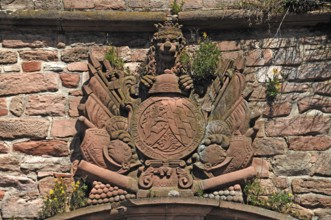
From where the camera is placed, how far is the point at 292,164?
5.40m

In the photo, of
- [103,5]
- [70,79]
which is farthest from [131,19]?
[70,79]

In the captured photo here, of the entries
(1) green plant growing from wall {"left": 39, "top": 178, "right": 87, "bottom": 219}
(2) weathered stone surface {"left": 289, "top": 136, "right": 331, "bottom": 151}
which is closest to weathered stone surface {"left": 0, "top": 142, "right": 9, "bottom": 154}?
(1) green plant growing from wall {"left": 39, "top": 178, "right": 87, "bottom": 219}

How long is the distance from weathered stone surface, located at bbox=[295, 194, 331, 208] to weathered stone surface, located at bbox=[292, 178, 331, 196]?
44 millimetres

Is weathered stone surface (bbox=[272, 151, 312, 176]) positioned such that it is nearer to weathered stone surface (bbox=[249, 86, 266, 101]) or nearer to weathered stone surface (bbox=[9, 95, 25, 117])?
weathered stone surface (bbox=[249, 86, 266, 101])

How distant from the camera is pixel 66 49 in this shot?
5816 mm

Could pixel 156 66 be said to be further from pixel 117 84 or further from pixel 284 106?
pixel 284 106

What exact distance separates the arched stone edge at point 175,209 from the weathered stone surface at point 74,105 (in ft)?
2.87

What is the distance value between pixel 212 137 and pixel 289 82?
2.91ft

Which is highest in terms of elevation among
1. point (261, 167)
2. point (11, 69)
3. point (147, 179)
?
point (11, 69)

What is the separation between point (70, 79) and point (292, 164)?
1987mm

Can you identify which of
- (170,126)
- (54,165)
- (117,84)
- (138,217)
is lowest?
(138,217)

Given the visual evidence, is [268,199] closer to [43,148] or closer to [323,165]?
[323,165]

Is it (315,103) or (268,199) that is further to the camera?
(315,103)

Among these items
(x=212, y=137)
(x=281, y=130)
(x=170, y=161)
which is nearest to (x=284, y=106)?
(x=281, y=130)
